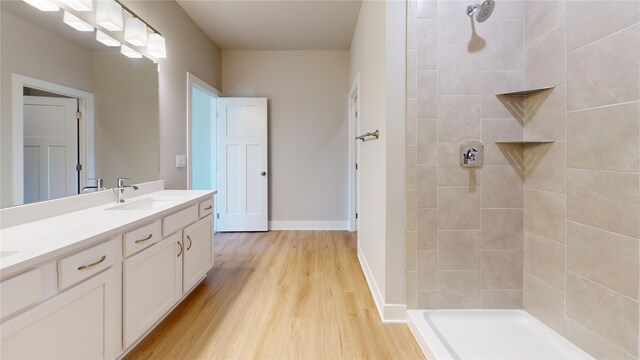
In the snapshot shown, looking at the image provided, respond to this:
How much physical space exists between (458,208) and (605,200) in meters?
0.68

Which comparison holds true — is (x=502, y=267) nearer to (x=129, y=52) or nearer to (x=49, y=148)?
(x=49, y=148)

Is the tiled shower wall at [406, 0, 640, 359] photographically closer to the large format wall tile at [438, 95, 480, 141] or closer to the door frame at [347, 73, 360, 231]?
the large format wall tile at [438, 95, 480, 141]

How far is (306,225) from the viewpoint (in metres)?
4.43

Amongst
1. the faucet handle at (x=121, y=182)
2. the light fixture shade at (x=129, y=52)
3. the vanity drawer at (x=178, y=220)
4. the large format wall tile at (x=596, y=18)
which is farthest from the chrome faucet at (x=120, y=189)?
the large format wall tile at (x=596, y=18)

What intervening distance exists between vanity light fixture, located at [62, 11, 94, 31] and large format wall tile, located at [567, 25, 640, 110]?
2787mm

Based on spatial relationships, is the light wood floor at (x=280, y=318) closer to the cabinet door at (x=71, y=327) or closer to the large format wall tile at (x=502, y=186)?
the cabinet door at (x=71, y=327)

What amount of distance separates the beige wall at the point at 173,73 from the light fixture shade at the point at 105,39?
0.39 m

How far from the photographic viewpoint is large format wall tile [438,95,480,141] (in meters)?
1.88

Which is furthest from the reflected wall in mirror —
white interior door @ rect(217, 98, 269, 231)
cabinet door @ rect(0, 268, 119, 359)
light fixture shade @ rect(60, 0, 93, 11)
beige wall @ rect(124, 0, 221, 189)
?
white interior door @ rect(217, 98, 269, 231)

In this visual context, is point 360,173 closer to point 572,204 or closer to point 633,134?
point 572,204

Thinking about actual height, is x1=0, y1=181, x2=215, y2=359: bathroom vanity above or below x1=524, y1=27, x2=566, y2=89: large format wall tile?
below

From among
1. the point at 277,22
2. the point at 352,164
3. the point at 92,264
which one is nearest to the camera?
the point at 92,264

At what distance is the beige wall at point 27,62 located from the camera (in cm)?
139

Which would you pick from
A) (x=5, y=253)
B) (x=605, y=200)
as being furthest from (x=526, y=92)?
(x=5, y=253)
